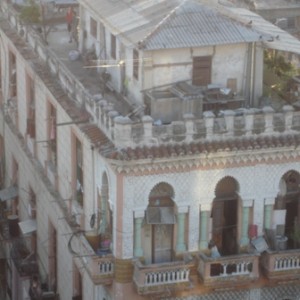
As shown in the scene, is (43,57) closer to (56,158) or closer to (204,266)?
(56,158)

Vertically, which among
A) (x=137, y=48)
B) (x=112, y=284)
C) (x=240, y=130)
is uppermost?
(x=137, y=48)

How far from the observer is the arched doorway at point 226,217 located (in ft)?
139

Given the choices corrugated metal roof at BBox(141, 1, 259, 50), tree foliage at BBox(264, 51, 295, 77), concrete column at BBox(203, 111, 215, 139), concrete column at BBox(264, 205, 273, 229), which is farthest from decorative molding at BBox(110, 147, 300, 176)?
tree foliage at BBox(264, 51, 295, 77)

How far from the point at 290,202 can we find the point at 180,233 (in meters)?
4.80

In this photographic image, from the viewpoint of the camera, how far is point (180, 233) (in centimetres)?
4206

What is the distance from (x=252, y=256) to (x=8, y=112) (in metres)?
21.5

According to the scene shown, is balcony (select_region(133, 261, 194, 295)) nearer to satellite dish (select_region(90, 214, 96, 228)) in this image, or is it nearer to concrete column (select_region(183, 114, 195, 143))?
satellite dish (select_region(90, 214, 96, 228))

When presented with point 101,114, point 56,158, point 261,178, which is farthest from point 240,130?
point 56,158

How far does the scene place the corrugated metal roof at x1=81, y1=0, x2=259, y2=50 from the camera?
43156mm

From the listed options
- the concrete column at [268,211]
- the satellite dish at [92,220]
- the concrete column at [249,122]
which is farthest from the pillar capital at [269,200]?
the satellite dish at [92,220]

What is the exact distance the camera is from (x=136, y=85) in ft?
146

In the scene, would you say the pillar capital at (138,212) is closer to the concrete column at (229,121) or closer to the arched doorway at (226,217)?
the arched doorway at (226,217)

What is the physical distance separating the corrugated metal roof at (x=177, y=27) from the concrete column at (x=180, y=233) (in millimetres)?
6527

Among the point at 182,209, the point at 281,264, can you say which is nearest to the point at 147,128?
the point at 182,209
